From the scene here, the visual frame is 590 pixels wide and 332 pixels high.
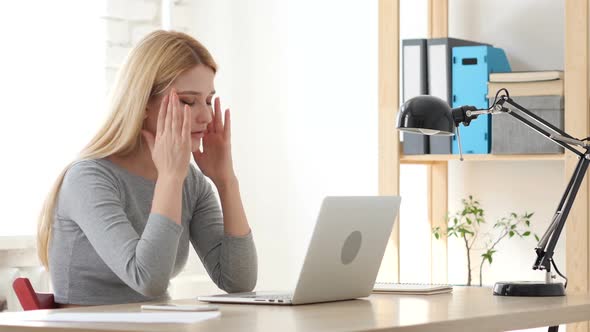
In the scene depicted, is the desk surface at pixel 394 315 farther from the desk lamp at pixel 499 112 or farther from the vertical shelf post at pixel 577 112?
the vertical shelf post at pixel 577 112

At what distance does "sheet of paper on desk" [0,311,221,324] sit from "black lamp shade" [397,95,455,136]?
2.41 feet

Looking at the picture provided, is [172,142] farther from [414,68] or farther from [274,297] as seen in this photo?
[414,68]

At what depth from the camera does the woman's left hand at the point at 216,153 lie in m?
2.26

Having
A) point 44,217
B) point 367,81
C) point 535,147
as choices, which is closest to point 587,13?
point 535,147

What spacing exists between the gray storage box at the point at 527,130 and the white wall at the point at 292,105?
676 millimetres

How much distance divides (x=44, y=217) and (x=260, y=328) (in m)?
0.89

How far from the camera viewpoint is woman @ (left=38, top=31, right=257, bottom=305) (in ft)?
6.24

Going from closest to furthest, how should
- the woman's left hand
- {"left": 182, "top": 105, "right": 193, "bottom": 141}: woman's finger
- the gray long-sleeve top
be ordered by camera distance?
the gray long-sleeve top
{"left": 182, "top": 105, "right": 193, "bottom": 141}: woman's finger
the woman's left hand

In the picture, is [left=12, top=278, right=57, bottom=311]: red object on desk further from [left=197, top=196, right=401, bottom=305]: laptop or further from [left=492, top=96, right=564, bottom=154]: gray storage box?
[left=492, top=96, right=564, bottom=154]: gray storage box

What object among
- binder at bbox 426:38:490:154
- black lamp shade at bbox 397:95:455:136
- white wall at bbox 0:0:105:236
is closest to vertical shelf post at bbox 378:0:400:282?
binder at bbox 426:38:490:154

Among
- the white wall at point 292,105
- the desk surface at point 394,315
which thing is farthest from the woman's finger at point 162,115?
the white wall at point 292,105

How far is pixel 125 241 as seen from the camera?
1.88m

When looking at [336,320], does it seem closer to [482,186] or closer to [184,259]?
[184,259]

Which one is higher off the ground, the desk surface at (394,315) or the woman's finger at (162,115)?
the woman's finger at (162,115)
